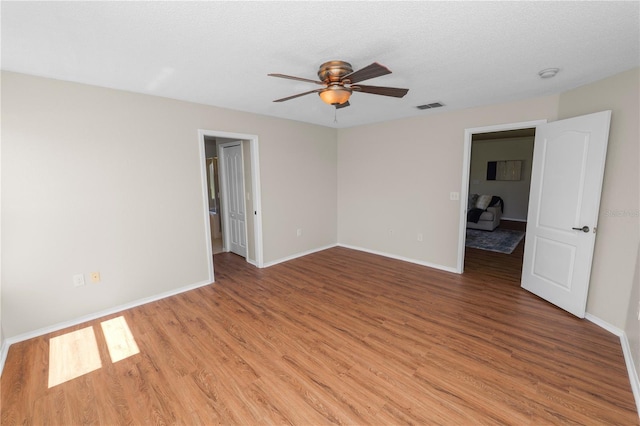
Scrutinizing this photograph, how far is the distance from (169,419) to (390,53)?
9.42ft

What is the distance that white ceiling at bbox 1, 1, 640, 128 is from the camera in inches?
59.3

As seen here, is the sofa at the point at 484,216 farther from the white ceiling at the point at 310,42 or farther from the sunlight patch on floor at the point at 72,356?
the sunlight patch on floor at the point at 72,356

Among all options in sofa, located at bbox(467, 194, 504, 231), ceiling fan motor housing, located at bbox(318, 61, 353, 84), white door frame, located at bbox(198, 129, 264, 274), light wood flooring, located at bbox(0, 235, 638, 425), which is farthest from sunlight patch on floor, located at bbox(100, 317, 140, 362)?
sofa, located at bbox(467, 194, 504, 231)

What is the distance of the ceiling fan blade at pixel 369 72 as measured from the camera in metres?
1.69

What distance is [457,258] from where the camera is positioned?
4.04 metres

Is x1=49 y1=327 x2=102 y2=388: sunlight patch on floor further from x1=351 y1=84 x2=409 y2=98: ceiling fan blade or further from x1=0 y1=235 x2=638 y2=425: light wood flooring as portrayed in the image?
x1=351 y1=84 x2=409 y2=98: ceiling fan blade

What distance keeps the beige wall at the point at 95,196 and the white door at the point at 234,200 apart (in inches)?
33.2

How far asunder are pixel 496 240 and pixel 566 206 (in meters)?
3.28

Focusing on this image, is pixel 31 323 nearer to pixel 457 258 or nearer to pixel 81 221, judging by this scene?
pixel 81 221

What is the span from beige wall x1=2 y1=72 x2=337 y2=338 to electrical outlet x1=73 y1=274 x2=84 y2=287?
3 cm

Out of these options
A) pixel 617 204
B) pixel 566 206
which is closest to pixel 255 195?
pixel 566 206

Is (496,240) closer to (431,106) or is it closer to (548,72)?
(431,106)

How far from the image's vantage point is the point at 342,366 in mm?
2133

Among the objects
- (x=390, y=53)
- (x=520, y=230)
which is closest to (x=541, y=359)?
(x=390, y=53)
